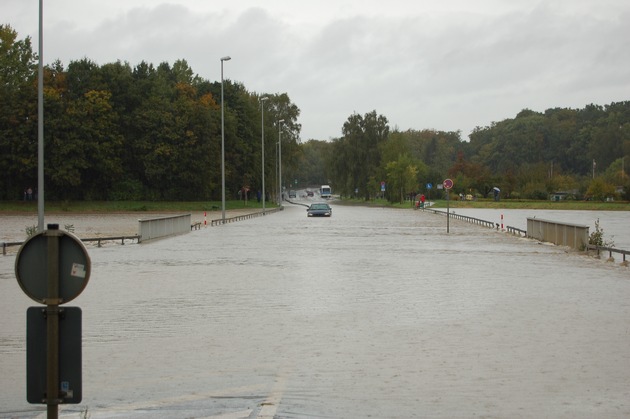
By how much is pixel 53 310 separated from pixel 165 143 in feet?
281

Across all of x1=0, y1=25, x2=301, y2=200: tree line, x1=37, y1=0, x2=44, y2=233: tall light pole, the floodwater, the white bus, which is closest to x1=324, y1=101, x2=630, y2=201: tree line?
x1=0, y1=25, x2=301, y2=200: tree line

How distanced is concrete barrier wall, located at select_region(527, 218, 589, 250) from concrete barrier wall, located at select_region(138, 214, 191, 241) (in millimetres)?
16494

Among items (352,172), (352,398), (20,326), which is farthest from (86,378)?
(352,172)

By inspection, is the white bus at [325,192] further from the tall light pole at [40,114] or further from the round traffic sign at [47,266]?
the round traffic sign at [47,266]

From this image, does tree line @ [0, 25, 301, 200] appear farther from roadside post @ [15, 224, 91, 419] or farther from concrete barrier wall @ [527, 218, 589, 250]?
roadside post @ [15, 224, 91, 419]

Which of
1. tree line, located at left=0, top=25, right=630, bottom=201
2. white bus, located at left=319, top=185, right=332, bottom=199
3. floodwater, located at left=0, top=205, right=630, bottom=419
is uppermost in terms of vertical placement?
tree line, located at left=0, top=25, right=630, bottom=201

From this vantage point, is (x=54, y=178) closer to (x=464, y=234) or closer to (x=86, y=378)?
(x=464, y=234)

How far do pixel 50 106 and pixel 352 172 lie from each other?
5203 cm

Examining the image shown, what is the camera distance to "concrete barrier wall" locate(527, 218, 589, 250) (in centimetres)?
2802

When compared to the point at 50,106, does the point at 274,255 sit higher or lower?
lower

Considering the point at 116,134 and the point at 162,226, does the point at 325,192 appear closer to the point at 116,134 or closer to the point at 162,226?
the point at 116,134

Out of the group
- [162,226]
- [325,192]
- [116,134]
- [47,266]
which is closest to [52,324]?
[47,266]

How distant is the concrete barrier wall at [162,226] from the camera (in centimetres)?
3353

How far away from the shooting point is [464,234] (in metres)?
39.3
